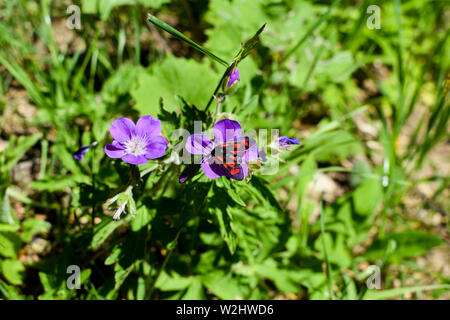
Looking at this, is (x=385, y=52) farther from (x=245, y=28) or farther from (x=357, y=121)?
(x=245, y=28)

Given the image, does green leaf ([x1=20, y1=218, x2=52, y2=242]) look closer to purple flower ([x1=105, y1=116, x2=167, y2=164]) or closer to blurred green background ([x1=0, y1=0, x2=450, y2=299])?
blurred green background ([x1=0, y1=0, x2=450, y2=299])

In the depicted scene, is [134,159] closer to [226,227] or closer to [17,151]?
[226,227]

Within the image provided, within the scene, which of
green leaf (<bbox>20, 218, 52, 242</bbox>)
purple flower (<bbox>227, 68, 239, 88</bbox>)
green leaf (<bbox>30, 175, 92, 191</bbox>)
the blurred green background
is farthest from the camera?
green leaf (<bbox>20, 218, 52, 242</bbox>)

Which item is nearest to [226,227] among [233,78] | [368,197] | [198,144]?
[198,144]

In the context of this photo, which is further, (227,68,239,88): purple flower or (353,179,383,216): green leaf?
(353,179,383,216): green leaf

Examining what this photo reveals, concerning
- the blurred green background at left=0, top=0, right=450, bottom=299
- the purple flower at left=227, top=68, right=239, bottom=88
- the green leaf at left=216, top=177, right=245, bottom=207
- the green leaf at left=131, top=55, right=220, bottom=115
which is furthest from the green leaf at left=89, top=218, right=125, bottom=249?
the green leaf at left=131, top=55, right=220, bottom=115
